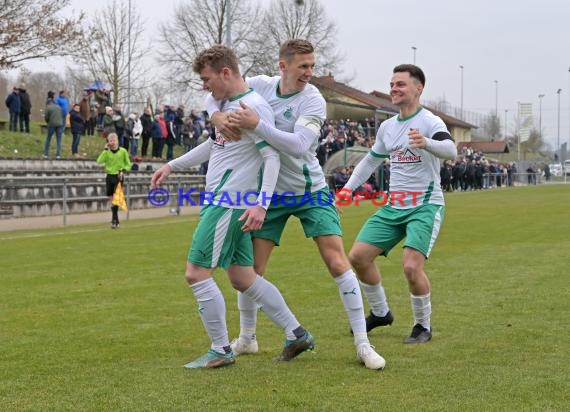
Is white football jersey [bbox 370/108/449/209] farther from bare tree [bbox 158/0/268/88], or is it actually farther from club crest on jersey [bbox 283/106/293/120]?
bare tree [bbox 158/0/268/88]

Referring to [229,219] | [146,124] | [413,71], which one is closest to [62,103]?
[146,124]

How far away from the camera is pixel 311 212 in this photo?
608 cm

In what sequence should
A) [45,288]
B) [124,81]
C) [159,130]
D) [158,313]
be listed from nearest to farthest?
[158,313]
[45,288]
[159,130]
[124,81]

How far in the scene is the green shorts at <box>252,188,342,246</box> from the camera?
19.8 feet

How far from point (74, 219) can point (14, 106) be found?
30.0ft

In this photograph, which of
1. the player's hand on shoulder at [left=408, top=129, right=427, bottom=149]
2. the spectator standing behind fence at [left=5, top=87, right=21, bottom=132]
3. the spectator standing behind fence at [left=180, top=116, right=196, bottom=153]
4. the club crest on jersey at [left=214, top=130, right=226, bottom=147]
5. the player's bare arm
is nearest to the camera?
the player's bare arm

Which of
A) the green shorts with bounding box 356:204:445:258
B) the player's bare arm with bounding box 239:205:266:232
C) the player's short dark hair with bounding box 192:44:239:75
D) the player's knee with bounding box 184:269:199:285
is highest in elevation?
the player's short dark hair with bounding box 192:44:239:75

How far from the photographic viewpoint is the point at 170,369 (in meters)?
5.47

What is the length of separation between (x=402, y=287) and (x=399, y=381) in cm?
459

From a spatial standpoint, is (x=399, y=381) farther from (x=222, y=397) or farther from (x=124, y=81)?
(x=124, y=81)

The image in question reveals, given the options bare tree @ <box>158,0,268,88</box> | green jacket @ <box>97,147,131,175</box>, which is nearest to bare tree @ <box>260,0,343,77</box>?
bare tree @ <box>158,0,268,88</box>

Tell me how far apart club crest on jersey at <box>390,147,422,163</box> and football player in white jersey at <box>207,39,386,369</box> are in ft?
3.34

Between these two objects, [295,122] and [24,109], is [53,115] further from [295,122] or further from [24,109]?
[295,122]

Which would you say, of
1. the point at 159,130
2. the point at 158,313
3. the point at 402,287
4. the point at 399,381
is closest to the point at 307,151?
the point at 399,381
